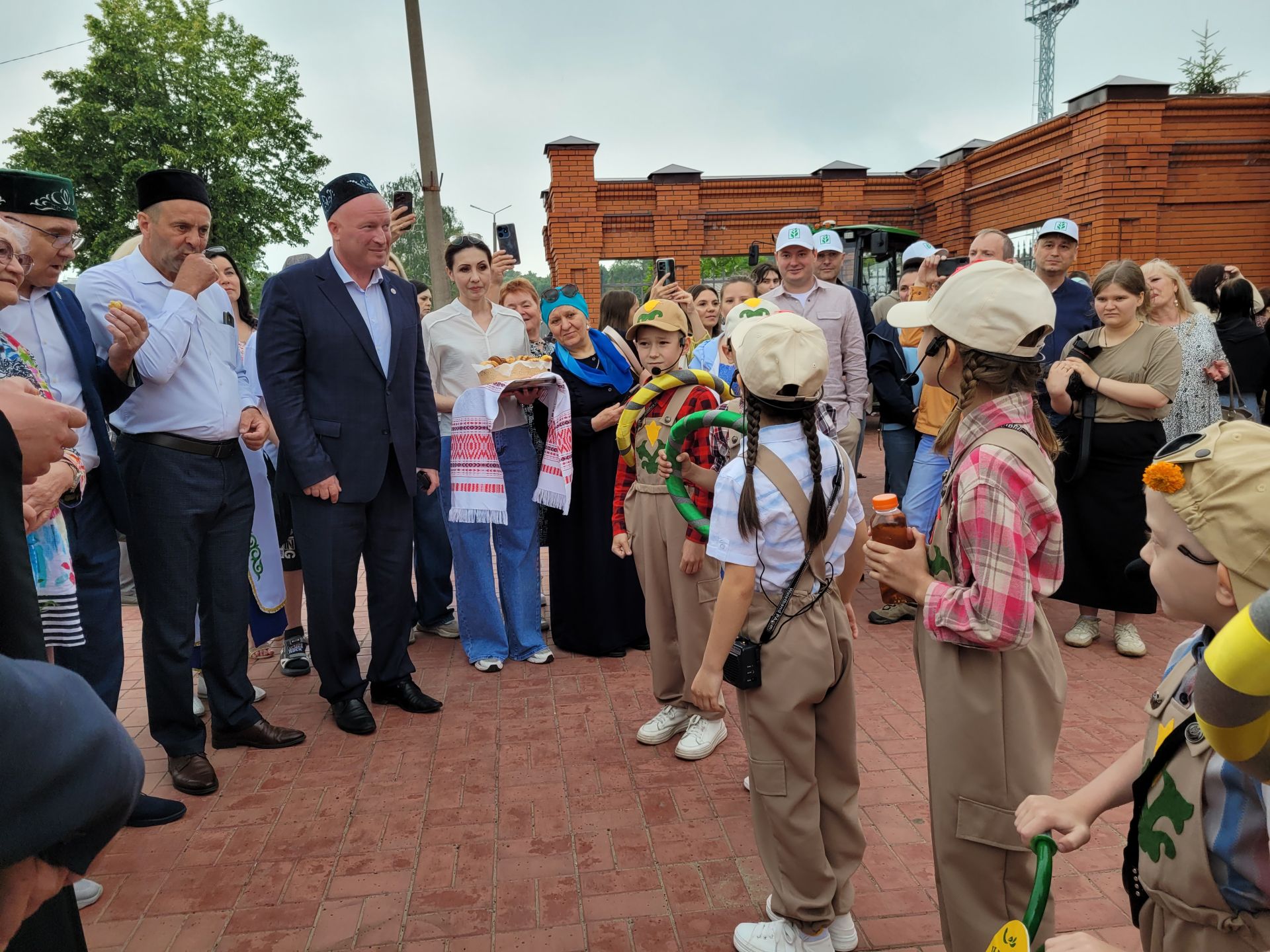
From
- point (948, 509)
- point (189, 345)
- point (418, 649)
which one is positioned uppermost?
point (189, 345)

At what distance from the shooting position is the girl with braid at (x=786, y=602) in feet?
7.75

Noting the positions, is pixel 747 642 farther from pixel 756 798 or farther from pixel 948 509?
pixel 948 509

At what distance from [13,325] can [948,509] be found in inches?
129

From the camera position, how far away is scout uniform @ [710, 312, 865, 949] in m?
2.37

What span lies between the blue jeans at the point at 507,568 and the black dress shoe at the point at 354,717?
93 centimetres

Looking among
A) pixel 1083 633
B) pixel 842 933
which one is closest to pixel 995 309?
pixel 842 933

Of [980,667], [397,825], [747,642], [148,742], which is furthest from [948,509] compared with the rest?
[148,742]

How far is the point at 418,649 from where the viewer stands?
5539 mm

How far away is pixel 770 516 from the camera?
2350 millimetres

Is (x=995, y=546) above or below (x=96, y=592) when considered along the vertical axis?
above

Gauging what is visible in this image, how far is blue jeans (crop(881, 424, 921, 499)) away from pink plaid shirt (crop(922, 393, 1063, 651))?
3.83m

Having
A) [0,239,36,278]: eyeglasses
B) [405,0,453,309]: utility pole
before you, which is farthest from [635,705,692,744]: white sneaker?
[405,0,453,309]: utility pole

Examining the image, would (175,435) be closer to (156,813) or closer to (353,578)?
(353,578)

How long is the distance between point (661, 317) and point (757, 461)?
196 cm
